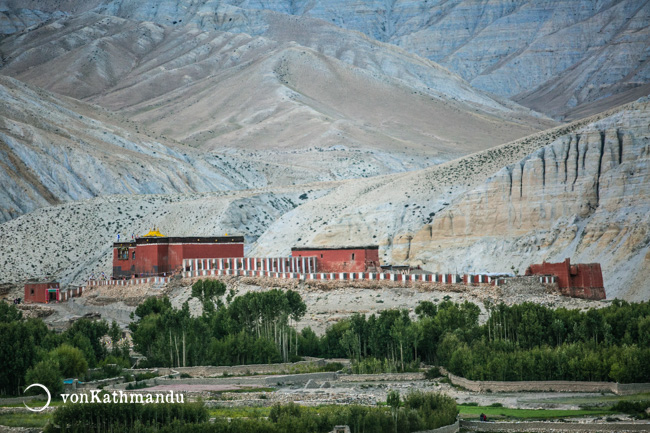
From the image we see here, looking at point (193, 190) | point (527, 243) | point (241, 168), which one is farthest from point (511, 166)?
point (241, 168)

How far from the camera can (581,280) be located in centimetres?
6197

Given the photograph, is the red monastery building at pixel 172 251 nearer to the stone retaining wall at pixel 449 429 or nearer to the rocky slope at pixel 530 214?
the rocky slope at pixel 530 214

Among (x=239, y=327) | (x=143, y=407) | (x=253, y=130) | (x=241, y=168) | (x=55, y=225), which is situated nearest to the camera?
(x=143, y=407)

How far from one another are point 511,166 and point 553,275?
697 inches

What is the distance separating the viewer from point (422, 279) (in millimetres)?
66250

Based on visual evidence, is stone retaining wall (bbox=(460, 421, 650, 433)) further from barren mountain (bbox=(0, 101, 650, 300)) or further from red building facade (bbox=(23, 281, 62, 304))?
red building facade (bbox=(23, 281, 62, 304))

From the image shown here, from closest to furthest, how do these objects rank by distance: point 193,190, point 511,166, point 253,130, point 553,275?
point 553,275, point 511,166, point 193,190, point 253,130

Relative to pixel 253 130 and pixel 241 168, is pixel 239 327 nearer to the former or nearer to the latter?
pixel 241 168

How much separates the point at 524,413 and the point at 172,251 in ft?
150

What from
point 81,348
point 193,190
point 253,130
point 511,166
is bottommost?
point 81,348

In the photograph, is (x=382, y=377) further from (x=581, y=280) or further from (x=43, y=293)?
(x=43, y=293)

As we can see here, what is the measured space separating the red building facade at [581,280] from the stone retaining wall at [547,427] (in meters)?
25.1

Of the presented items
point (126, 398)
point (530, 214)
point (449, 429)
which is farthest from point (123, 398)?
point (530, 214)

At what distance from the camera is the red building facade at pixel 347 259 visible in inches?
2813
